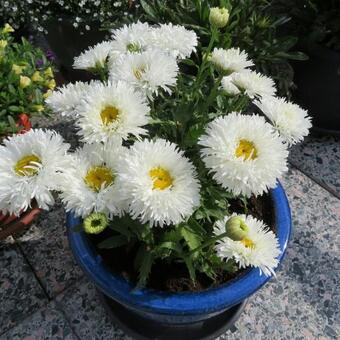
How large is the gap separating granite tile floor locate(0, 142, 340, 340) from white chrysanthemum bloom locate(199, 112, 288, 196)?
74cm

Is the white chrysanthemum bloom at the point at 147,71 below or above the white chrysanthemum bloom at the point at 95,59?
above

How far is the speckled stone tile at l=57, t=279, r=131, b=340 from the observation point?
128 centimetres

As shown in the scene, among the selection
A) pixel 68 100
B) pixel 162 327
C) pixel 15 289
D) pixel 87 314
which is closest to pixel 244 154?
pixel 68 100

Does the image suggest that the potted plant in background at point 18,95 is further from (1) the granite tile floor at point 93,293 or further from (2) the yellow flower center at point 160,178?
(2) the yellow flower center at point 160,178

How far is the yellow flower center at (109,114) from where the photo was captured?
2.44ft

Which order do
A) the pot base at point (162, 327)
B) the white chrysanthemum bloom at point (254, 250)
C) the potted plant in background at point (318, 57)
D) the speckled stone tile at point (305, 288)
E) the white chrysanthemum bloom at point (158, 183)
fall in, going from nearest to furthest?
1. the white chrysanthemum bloom at point (158, 183)
2. the white chrysanthemum bloom at point (254, 250)
3. the pot base at point (162, 327)
4. the speckled stone tile at point (305, 288)
5. the potted plant in background at point (318, 57)

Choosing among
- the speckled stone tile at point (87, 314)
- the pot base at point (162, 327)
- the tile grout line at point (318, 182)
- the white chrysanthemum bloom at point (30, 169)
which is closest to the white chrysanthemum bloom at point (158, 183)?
the white chrysanthemum bloom at point (30, 169)

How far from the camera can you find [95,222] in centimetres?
72

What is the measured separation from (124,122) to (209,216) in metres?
0.34

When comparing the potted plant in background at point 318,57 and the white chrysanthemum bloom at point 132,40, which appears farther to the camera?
the potted plant in background at point 318,57

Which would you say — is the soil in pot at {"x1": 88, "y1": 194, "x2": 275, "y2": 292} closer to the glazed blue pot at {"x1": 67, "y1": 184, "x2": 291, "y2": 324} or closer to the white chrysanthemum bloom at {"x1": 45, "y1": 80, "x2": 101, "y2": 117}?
the glazed blue pot at {"x1": 67, "y1": 184, "x2": 291, "y2": 324}

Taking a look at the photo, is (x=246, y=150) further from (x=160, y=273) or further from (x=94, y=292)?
(x=94, y=292)

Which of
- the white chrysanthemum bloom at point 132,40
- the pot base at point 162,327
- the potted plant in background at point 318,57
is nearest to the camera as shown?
the white chrysanthemum bloom at point 132,40

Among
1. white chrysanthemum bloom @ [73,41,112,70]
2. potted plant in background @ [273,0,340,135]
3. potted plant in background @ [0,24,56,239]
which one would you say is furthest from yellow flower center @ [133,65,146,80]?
potted plant in background @ [273,0,340,135]
